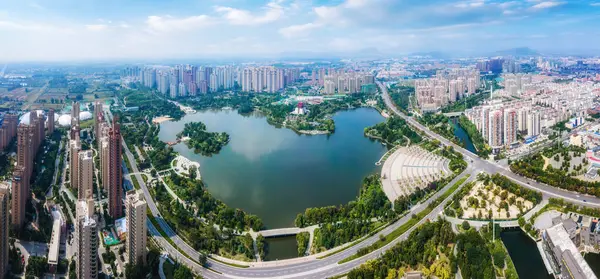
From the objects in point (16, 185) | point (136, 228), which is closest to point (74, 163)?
point (16, 185)

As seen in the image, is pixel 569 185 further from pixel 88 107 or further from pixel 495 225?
pixel 88 107

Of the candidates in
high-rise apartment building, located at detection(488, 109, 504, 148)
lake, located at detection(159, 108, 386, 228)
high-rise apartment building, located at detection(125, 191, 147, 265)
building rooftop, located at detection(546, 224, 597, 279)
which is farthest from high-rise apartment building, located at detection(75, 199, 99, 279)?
high-rise apartment building, located at detection(488, 109, 504, 148)

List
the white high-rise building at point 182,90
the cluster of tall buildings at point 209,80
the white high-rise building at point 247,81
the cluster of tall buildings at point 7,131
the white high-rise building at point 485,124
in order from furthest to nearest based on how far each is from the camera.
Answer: the white high-rise building at point 247,81, the cluster of tall buildings at point 209,80, the white high-rise building at point 182,90, the white high-rise building at point 485,124, the cluster of tall buildings at point 7,131

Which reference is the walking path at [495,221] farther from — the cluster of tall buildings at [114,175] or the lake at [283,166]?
the cluster of tall buildings at [114,175]

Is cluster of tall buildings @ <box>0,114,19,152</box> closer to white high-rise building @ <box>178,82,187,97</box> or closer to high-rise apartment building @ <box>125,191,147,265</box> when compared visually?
high-rise apartment building @ <box>125,191,147,265</box>

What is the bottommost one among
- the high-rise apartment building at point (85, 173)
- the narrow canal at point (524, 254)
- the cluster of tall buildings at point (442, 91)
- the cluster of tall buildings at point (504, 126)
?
the narrow canal at point (524, 254)

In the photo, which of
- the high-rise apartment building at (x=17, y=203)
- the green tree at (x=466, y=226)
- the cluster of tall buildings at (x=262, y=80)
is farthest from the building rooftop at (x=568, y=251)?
the cluster of tall buildings at (x=262, y=80)

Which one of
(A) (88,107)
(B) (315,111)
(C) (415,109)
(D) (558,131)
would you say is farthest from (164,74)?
(D) (558,131)
